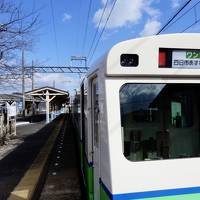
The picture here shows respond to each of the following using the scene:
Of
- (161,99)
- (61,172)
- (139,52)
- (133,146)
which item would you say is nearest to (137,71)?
(139,52)

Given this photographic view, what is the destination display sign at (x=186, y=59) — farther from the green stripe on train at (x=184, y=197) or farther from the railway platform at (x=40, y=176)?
the railway platform at (x=40, y=176)

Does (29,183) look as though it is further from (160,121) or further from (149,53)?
(149,53)

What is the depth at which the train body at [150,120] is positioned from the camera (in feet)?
11.4

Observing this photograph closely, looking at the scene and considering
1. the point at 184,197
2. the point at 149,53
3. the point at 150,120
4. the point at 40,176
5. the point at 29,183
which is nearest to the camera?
the point at 184,197

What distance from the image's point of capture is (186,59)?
12.0 feet

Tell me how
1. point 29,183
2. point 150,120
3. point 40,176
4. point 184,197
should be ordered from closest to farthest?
1. point 184,197
2. point 150,120
3. point 29,183
4. point 40,176

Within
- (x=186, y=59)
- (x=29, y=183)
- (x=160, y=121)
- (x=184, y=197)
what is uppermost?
(x=186, y=59)

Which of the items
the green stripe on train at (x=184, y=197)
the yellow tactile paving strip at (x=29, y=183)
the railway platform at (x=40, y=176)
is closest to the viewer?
the green stripe on train at (x=184, y=197)

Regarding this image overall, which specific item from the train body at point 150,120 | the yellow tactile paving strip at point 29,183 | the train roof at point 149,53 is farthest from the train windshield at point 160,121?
the yellow tactile paving strip at point 29,183

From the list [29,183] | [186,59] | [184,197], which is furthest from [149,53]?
[29,183]

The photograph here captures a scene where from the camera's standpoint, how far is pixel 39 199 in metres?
8.13

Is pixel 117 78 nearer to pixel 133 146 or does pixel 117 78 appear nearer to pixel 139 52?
pixel 139 52

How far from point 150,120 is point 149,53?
2.06 ft

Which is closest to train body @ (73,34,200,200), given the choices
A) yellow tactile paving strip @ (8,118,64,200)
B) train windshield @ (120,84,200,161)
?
train windshield @ (120,84,200,161)
